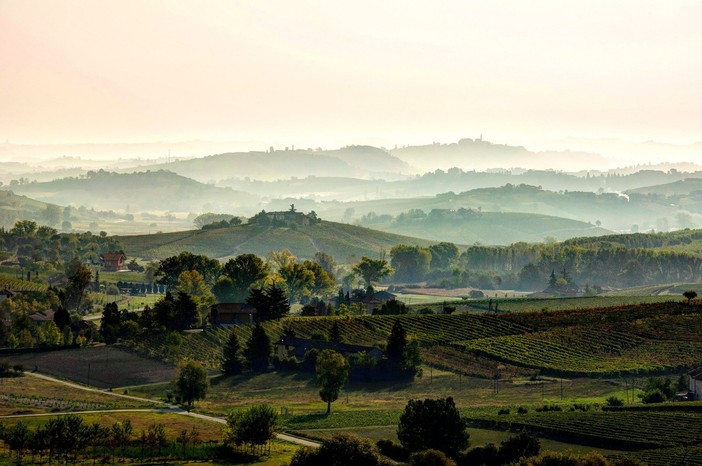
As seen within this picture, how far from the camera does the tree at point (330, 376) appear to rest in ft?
278

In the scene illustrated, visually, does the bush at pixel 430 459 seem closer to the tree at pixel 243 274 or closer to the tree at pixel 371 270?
the tree at pixel 243 274

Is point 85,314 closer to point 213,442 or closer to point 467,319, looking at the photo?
point 467,319

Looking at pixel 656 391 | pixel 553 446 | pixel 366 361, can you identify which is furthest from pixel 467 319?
pixel 553 446

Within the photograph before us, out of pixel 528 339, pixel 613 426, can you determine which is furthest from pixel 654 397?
pixel 528 339

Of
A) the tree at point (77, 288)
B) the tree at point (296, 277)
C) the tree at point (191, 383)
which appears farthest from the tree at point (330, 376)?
the tree at point (296, 277)

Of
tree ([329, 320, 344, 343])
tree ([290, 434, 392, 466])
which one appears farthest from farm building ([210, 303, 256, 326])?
tree ([290, 434, 392, 466])

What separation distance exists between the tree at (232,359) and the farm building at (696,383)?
41.4 meters

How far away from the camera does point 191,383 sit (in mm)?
85625

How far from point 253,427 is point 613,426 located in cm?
2313

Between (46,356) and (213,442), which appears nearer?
(213,442)

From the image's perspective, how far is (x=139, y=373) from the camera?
326 ft

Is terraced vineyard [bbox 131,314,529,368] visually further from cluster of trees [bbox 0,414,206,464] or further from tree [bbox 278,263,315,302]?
tree [bbox 278,263,315,302]

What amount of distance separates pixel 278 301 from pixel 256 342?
20.4m

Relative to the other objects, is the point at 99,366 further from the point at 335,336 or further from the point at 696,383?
the point at 696,383
